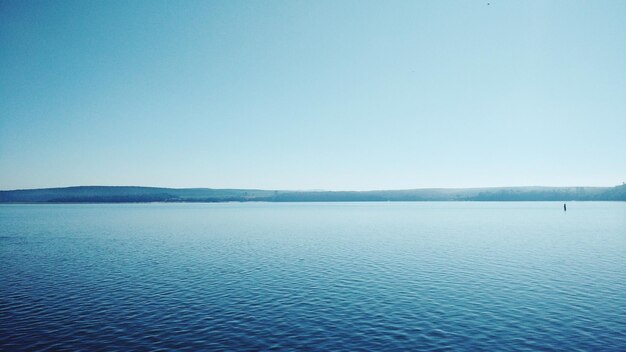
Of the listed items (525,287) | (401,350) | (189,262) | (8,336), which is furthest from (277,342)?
(189,262)

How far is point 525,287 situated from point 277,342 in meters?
27.1

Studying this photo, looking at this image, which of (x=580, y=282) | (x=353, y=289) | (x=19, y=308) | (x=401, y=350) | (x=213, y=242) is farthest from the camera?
(x=213, y=242)

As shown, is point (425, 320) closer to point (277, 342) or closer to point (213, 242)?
point (277, 342)

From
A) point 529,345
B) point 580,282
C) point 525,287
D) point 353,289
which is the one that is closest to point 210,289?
point 353,289

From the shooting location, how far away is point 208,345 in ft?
73.2

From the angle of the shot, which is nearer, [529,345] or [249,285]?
[529,345]

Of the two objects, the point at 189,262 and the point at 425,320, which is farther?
the point at 189,262

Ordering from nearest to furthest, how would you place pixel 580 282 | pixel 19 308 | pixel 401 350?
pixel 401 350 → pixel 19 308 → pixel 580 282

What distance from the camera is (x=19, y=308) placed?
29797 millimetres

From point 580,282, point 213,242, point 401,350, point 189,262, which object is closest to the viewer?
point 401,350

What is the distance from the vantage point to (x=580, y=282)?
3847 centimetres

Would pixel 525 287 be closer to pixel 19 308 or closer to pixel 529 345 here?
pixel 529 345

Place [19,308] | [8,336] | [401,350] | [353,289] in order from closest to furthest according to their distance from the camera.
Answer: [401,350] < [8,336] < [19,308] < [353,289]

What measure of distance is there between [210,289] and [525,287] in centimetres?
3077
